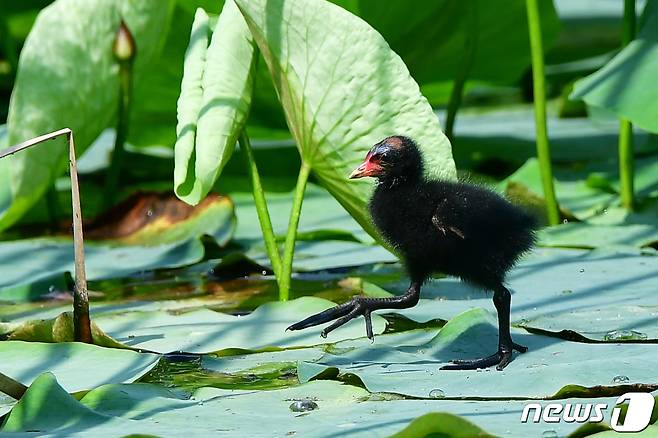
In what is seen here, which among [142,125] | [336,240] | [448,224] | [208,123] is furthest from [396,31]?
[448,224]

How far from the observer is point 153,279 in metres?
3.49

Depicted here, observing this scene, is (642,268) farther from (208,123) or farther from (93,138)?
(93,138)

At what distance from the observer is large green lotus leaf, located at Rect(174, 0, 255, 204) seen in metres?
2.79

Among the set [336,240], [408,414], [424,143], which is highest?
[424,143]

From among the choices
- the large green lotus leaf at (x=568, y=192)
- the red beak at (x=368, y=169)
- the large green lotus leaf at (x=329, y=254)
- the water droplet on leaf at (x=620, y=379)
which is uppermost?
the red beak at (x=368, y=169)

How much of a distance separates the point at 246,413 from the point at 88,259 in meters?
1.60

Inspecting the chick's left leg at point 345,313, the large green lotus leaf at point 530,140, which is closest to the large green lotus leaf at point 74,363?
the chick's left leg at point 345,313

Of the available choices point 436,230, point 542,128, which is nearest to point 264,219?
point 436,230

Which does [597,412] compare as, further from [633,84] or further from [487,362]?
[633,84]

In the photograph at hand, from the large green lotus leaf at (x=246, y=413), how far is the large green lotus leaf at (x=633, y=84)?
4.56 feet

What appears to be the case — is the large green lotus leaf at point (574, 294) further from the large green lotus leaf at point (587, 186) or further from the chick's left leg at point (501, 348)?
the large green lotus leaf at point (587, 186)

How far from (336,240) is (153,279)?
594mm

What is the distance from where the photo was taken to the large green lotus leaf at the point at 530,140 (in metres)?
4.86

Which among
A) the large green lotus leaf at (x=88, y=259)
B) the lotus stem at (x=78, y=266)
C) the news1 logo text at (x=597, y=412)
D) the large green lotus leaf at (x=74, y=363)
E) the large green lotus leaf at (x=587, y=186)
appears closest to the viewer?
the news1 logo text at (x=597, y=412)
